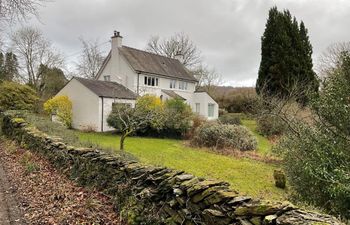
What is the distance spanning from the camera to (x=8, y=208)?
19.5 ft

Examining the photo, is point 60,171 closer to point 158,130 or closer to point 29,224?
point 29,224

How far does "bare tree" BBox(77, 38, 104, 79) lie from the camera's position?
169ft

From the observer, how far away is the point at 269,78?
34156 millimetres

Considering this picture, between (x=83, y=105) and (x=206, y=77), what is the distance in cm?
3230

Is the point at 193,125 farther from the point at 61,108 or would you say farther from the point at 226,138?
the point at 61,108

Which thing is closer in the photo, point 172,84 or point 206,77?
point 172,84

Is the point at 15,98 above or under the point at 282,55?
under

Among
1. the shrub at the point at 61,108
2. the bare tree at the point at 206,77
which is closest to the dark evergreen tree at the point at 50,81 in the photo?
the shrub at the point at 61,108

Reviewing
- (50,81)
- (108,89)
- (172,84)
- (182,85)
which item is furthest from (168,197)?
(50,81)

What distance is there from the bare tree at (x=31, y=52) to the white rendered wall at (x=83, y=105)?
56.5 ft

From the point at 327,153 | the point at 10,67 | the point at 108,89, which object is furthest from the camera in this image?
the point at 10,67

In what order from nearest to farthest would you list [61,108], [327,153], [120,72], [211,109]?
[327,153]
[61,108]
[120,72]
[211,109]

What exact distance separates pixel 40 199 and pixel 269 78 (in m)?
31.2

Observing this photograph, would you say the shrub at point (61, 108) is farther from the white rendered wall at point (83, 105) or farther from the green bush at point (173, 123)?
the green bush at point (173, 123)
